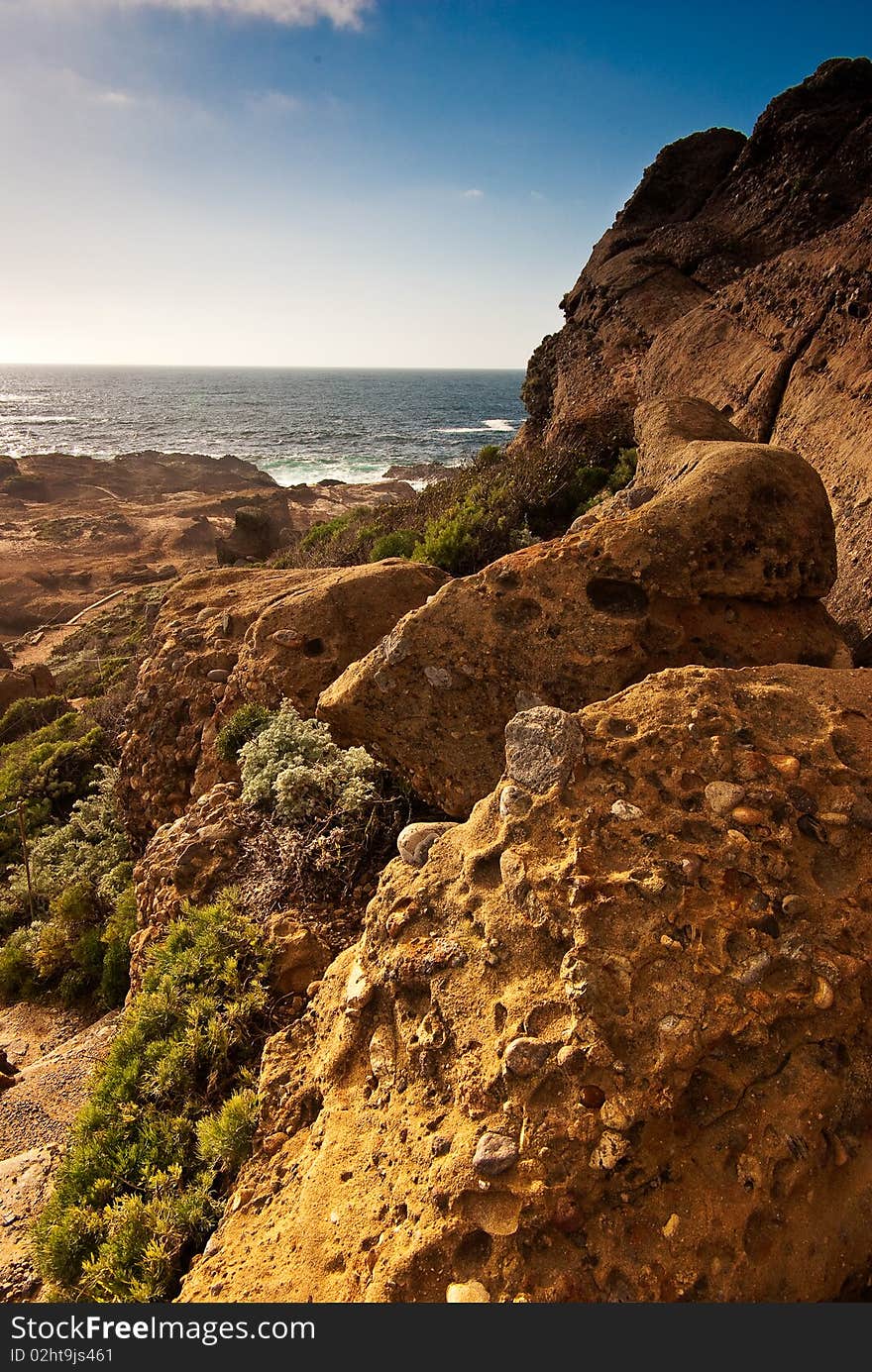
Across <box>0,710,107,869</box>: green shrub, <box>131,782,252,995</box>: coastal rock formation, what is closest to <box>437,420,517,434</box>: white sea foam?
<box>0,710,107,869</box>: green shrub

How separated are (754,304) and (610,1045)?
1126 centimetres

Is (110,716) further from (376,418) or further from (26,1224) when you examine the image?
(376,418)

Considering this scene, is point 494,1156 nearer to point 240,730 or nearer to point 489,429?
point 240,730

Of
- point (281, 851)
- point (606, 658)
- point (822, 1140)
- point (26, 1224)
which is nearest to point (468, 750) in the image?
point (606, 658)

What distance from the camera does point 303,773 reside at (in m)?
4.59

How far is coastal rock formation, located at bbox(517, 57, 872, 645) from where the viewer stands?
705 cm

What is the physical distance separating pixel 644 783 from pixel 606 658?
1.40m

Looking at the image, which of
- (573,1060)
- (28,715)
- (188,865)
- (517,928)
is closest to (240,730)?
(188,865)

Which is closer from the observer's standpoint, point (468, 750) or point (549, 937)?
point (549, 937)

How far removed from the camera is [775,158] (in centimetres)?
1409

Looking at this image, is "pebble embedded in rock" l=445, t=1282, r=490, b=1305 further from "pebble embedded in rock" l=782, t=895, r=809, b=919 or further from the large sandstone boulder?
"pebble embedded in rock" l=782, t=895, r=809, b=919

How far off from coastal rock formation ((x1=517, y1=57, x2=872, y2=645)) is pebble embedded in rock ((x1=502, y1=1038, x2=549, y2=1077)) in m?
4.98

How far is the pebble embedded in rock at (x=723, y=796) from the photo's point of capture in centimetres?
234

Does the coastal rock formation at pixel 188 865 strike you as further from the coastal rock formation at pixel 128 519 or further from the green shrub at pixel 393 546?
the coastal rock formation at pixel 128 519
